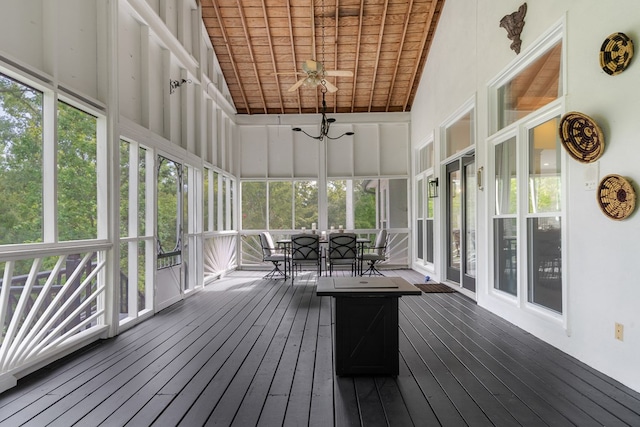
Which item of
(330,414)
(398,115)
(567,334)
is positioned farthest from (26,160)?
(398,115)

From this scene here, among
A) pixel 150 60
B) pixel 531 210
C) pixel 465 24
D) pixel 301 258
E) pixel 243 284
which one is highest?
pixel 465 24

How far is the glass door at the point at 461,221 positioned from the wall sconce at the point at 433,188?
30cm

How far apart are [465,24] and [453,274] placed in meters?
3.91

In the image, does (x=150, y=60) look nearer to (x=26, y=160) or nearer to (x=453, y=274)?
(x=26, y=160)

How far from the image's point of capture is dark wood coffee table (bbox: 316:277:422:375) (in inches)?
102

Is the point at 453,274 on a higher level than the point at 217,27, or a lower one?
lower

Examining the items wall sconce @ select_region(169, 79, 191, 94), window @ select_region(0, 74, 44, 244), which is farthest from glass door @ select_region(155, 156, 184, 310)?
window @ select_region(0, 74, 44, 244)

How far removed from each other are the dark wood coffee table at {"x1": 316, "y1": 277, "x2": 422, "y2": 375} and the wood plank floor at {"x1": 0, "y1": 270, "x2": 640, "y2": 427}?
0.09 meters

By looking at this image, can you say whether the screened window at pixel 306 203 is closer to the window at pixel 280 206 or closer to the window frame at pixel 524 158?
the window at pixel 280 206

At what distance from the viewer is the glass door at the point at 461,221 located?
17.5ft

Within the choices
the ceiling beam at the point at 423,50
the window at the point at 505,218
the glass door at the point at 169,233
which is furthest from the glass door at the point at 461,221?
the glass door at the point at 169,233

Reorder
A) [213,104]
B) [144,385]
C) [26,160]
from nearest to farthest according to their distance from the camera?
[144,385]
[26,160]
[213,104]

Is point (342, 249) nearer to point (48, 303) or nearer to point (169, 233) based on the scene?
point (169, 233)

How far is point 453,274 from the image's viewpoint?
20.2ft
